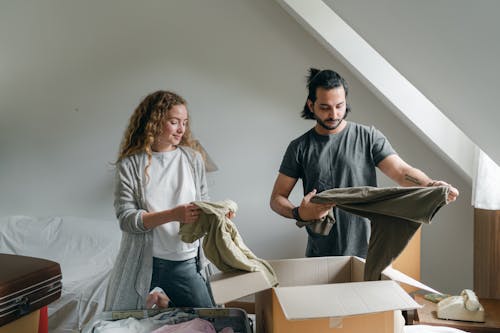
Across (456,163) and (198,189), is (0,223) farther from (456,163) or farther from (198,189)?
(456,163)

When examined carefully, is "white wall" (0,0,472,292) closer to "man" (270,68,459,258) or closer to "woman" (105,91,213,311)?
"man" (270,68,459,258)

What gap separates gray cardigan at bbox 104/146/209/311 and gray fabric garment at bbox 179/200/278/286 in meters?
A: 0.26

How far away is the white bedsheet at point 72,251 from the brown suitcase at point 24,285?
47.9 inches

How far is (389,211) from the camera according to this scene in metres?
1.40

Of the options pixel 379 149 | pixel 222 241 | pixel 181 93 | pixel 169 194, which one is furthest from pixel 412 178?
pixel 181 93

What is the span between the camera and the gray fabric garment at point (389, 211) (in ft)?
4.44

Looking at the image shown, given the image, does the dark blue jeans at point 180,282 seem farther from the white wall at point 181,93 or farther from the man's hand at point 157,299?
the white wall at point 181,93

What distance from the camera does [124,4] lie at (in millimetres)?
3682

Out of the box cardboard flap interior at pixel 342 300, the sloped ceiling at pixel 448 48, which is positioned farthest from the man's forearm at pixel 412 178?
the box cardboard flap interior at pixel 342 300

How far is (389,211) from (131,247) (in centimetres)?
91

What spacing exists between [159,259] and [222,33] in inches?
80.4

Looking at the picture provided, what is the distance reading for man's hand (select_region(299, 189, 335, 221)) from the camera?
161 cm

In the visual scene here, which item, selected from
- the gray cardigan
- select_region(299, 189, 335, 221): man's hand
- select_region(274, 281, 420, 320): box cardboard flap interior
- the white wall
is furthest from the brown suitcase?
the white wall

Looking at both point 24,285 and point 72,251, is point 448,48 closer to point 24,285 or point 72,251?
point 24,285
